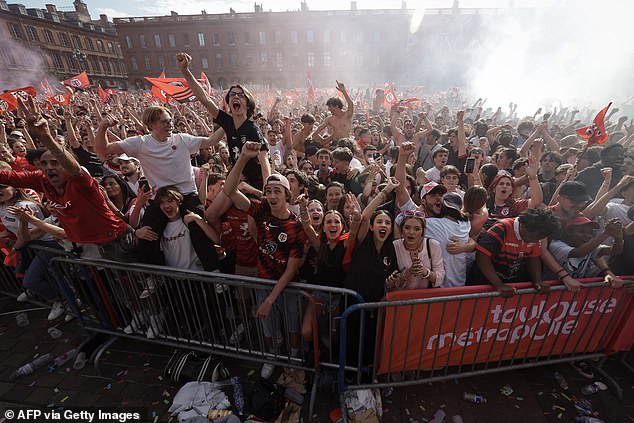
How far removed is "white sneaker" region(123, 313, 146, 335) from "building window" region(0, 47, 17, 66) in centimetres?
6145

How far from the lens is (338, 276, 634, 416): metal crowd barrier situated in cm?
308

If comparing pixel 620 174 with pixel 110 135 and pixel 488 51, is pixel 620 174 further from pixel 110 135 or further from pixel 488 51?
pixel 488 51

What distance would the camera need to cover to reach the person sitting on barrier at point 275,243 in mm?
3096

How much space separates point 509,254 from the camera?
3203 millimetres

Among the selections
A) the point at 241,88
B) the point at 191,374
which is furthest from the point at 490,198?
the point at 191,374

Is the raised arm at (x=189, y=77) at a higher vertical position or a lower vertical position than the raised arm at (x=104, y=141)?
higher

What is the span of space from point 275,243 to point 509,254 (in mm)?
2551

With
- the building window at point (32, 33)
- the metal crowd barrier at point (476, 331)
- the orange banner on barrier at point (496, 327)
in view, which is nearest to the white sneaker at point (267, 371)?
the metal crowd barrier at point (476, 331)

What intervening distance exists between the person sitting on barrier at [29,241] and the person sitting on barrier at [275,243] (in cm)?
285

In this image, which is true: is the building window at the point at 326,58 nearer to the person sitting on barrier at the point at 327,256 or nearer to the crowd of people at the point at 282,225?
the crowd of people at the point at 282,225

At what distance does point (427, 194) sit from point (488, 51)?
180ft

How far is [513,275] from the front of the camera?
3314 millimetres

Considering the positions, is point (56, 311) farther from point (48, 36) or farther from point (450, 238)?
point (48, 36)

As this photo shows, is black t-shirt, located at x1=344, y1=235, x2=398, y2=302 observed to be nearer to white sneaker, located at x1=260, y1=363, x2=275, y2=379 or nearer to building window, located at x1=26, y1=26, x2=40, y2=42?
white sneaker, located at x1=260, y1=363, x2=275, y2=379
